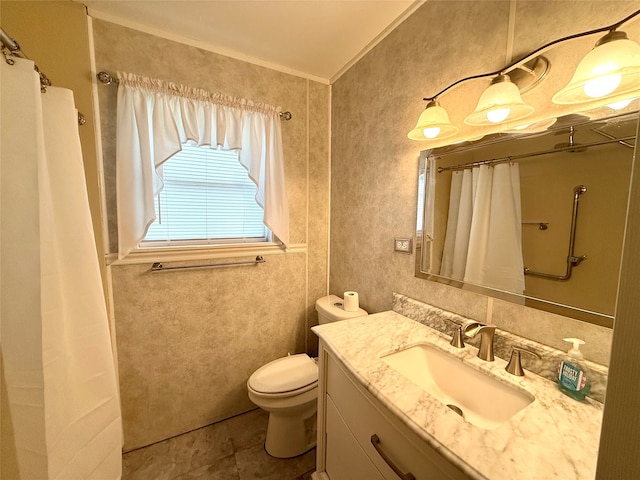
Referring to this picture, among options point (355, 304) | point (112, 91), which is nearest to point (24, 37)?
point (112, 91)

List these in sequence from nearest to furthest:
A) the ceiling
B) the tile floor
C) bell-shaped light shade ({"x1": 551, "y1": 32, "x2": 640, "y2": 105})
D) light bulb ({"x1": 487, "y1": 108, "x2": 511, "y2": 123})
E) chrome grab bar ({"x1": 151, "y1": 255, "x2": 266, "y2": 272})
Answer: bell-shaped light shade ({"x1": 551, "y1": 32, "x2": 640, "y2": 105}), light bulb ({"x1": 487, "y1": 108, "x2": 511, "y2": 123}), the ceiling, the tile floor, chrome grab bar ({"x1": 151, "y1": 255, "x2": 266, "y2": 272})

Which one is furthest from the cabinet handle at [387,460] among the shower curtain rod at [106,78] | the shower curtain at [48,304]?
the shower curtain rod at [106,78]

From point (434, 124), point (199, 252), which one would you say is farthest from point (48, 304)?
point (434, 124)

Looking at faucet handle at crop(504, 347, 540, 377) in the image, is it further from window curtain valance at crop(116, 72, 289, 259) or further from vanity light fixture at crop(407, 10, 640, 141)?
window curtain valance at crop(116, 72, 289, 259)

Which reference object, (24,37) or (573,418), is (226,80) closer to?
(24,37)

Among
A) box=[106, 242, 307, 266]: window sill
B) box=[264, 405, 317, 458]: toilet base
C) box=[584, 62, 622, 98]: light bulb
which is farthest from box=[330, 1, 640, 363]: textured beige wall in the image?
box=[264, 405, 317, 458]: toilet base

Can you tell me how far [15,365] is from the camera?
694 millimetres

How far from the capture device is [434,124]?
1031mm

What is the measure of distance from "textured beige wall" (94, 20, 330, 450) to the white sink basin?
3.51ft

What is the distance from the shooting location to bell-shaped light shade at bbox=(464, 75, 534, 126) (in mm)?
821

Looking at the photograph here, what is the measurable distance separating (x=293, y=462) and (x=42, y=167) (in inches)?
70.3

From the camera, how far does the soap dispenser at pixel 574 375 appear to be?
2.28 feet

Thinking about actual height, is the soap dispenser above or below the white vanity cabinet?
above

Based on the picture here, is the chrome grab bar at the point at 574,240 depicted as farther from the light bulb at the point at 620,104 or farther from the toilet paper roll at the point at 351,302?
the toilet paper roll at the point at 351,302
